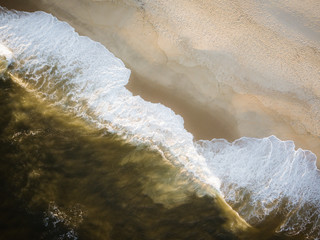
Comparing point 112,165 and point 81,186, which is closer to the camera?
point 81,186

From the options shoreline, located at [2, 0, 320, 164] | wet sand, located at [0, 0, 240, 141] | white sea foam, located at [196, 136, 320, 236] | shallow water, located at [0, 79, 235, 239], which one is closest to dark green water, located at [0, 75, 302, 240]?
shallow water, located at [0, 79, 235, 239]

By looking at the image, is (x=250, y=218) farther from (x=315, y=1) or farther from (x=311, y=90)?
(x=315, y=1)

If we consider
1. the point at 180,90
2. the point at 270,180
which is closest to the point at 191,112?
the point at 180,90

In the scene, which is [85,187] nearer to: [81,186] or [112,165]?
[81,186]

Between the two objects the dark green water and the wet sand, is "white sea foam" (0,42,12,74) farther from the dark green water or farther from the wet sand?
the wet sand

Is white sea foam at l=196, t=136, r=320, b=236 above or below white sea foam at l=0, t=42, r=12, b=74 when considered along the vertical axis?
above
